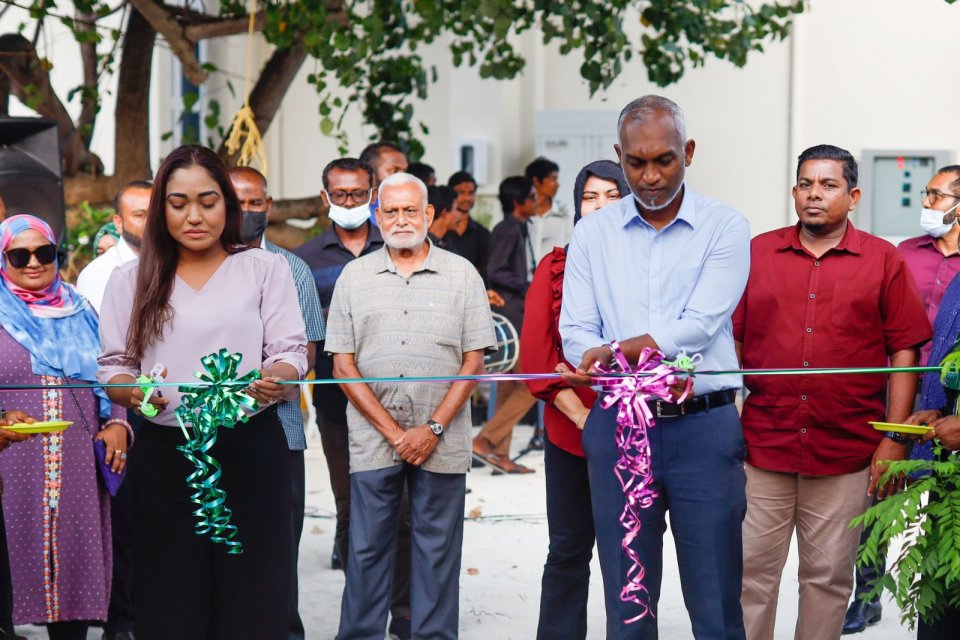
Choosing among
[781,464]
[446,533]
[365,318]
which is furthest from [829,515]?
[365,318]

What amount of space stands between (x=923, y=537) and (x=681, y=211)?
1.27m

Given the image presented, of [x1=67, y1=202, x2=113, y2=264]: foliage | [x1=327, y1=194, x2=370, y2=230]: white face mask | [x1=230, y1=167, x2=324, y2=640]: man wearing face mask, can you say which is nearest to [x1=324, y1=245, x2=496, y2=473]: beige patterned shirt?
[x1=230, y1=167, x2=324, y2=640]: man wearing face mask

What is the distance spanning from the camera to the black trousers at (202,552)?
4242mm

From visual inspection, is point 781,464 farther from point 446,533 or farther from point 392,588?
point 392,588

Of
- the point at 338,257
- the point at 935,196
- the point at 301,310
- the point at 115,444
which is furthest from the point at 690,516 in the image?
the point at 935,196

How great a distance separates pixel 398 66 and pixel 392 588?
4.82m

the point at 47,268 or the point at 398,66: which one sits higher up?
the point at 398,66

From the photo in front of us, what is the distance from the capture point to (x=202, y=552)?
4.27 metres

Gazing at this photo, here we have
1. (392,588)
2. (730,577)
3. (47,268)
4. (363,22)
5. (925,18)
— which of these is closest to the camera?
(730,577)

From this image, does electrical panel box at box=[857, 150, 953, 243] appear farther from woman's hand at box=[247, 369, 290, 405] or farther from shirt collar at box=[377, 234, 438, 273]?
woman's hand at box=[247, 369, 290, 405]

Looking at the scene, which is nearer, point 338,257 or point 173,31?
point 338,257

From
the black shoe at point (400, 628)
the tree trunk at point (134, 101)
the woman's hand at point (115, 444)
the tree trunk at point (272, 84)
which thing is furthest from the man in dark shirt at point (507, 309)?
the woman's hand at point (115, 444)

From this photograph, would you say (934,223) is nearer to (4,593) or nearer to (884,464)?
(884,464)

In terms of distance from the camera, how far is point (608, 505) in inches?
167
